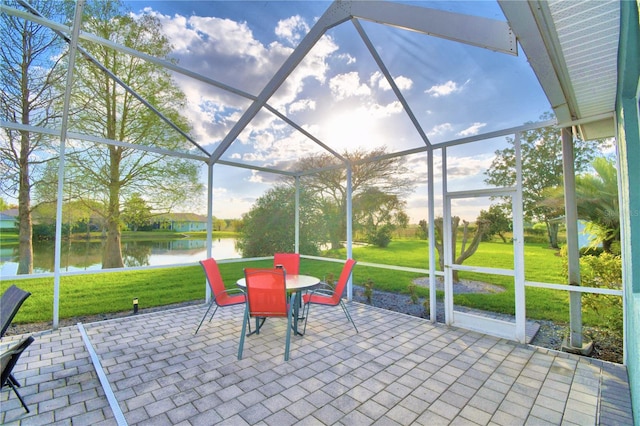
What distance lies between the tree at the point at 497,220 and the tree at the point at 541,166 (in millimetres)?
240

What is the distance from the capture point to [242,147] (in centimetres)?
534

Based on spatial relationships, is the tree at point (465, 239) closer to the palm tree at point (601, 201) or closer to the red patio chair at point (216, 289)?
the palm tree at point (601, 201)

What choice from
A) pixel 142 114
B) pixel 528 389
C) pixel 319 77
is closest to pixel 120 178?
pixel 142 114

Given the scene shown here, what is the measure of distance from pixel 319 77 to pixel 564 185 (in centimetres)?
346

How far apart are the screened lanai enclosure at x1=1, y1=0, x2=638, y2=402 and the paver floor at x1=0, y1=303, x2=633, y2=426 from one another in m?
0.84

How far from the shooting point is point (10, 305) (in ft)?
7.86

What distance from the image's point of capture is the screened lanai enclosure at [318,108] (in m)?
2.47

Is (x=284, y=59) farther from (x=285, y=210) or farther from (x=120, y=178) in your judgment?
(x=285, y=210)

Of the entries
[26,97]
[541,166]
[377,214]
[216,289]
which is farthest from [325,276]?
[26,97]

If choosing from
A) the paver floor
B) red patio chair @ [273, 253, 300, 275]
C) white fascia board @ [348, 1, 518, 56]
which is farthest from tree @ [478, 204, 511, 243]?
red patio chair @ [273, 253, 300, 275]

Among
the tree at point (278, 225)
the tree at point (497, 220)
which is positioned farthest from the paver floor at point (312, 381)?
the tree at point (278, 225)

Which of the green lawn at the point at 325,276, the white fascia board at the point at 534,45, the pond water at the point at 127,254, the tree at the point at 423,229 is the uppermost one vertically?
the white fascia board at the point at 534,45

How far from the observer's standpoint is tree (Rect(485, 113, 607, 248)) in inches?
135

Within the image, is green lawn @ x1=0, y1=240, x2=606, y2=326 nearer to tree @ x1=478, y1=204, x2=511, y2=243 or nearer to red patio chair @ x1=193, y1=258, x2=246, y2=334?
tree @ x1=478, y1=204, x2=511, y2=243
